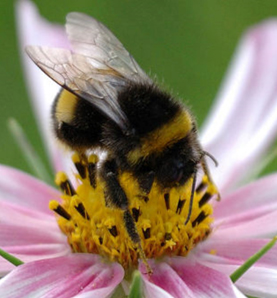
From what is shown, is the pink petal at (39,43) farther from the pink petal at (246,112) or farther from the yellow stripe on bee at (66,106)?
the yellow stripe on bee at (66,106)

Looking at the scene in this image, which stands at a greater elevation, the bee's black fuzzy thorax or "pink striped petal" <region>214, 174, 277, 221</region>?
the bee's black fuzzy thorax

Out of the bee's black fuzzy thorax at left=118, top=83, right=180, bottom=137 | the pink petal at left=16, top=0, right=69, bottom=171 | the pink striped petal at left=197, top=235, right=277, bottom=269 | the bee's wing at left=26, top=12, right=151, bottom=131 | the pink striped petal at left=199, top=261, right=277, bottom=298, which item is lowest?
the pink striped petal at left=199, top=261, right=277, bottom=298

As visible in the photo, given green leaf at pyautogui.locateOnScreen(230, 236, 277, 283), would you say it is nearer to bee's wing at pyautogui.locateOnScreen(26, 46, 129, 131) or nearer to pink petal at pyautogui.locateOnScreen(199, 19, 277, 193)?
bee's wing at pyautogui.locateOnScreen(26, 46, 129, 131)

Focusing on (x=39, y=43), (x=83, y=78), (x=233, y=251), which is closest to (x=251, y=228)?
(x=233, y=251)

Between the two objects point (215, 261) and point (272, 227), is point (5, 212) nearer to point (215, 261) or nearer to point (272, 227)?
point (215, 261)

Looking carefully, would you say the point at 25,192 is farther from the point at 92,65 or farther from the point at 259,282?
the point at 259,282

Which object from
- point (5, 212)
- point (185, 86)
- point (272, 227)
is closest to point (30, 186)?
point (5, 212)

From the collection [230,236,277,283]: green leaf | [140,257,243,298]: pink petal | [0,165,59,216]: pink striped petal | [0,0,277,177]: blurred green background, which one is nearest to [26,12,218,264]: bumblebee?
[140,257,243,298]: pink petal

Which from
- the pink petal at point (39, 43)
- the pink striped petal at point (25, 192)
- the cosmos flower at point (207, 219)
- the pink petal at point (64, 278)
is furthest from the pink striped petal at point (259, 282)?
the pink petal at point (39, 43)

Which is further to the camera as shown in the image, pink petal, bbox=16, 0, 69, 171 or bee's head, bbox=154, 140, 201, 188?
pink petal, bbox=16, 0, 69, 171
